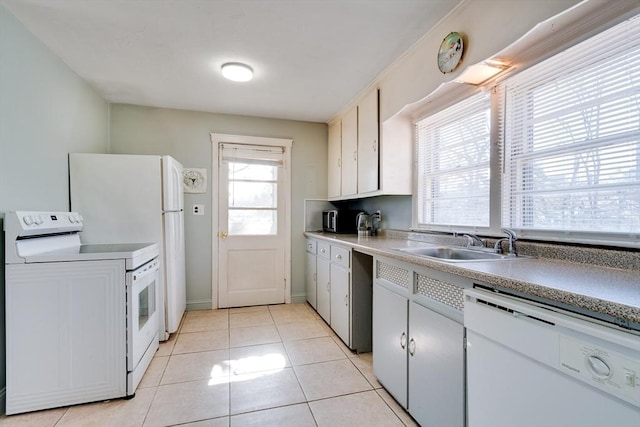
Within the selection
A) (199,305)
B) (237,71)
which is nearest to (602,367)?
(237,71)

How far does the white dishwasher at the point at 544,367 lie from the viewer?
28.5 inches

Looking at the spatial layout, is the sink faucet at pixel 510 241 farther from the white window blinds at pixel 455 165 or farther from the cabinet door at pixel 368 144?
the cabinet door at pixel 368 144

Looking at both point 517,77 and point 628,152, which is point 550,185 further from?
point 517,77

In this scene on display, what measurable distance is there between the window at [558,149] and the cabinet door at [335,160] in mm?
1455

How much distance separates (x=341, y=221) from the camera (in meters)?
3.60

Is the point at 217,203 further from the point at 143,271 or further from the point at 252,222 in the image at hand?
the point at 143,271

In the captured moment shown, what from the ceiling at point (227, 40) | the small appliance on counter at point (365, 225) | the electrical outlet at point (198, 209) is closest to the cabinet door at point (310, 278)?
the small appliance on counter at point (365, 225)

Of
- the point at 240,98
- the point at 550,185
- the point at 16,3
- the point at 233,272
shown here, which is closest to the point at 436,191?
the point at 550,185

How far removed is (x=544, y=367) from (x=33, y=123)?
3.05 meters

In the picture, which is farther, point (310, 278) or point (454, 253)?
point (310, 278)

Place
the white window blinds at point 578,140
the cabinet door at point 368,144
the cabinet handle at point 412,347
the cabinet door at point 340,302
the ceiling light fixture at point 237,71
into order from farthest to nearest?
the cabinet door at point 368,144, the cabinet door at point 340,302, the ceiling light fixture at point 237,71, the cabinet handle at point 412,347, the white window blinds at point 578,140

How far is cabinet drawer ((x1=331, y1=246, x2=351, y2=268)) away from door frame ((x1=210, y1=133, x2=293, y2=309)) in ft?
3.74

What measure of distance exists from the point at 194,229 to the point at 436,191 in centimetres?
270

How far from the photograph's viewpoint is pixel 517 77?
1703 mm
